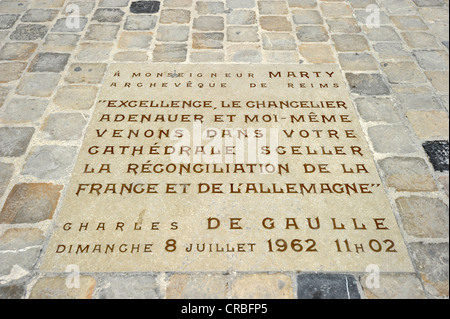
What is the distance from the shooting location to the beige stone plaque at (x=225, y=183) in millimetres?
2111

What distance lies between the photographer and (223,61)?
350cm

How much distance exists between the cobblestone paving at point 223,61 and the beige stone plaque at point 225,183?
10 centimetres

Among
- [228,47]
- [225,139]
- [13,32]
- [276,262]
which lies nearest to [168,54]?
[228,47]

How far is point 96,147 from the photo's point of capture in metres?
2.69

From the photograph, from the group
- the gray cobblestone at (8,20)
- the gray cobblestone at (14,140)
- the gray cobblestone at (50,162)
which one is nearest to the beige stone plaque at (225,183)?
the gray cobblestone at (50,162)

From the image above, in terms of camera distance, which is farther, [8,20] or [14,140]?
[8,20]

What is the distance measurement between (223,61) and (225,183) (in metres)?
1.50

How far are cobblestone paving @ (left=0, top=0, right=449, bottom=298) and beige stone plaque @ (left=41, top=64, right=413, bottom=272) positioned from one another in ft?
0.34

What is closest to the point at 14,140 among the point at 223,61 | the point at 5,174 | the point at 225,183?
the point at 5,174

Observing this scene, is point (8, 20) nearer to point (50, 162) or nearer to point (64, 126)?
point (64, 126)

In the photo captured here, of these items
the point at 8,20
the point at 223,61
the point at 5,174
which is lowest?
the point at 5,174

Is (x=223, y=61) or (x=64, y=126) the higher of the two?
(x=223, y=61)

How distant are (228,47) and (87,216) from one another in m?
2.22

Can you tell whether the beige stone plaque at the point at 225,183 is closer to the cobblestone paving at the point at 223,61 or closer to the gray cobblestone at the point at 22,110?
the cobblestone paving at the point at 223,61
